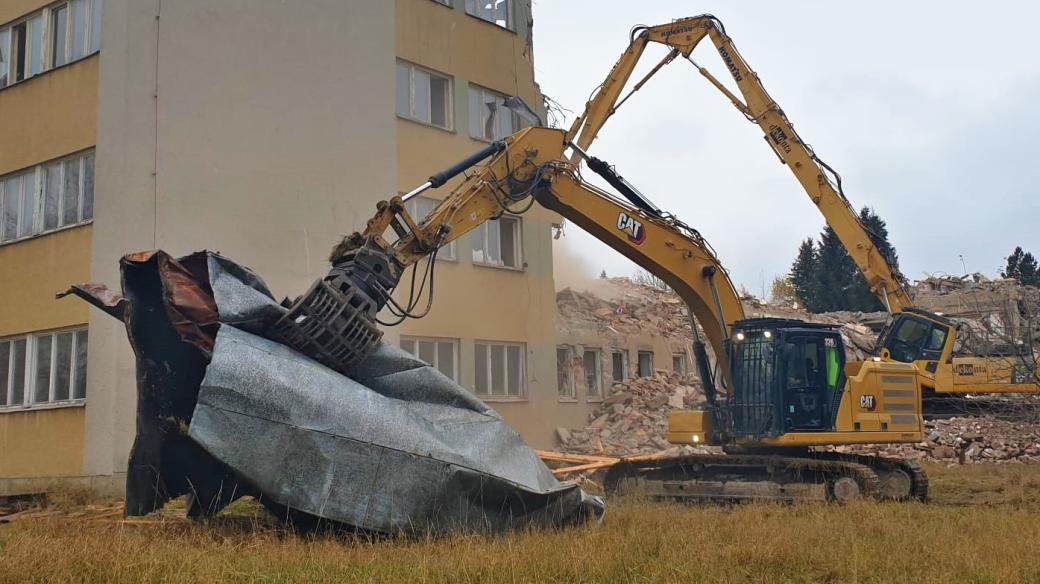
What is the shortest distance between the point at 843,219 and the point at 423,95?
9062mm

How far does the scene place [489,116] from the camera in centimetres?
2248

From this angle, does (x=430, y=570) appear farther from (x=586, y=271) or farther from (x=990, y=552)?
(x=586, y=271)

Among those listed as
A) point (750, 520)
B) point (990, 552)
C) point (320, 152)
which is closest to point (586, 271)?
point (320, 152)

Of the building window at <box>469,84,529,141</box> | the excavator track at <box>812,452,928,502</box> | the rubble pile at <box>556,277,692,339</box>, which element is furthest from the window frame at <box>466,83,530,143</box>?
the excavator track at <box>812,452,928,502</box>

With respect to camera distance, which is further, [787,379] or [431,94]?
[431,94]

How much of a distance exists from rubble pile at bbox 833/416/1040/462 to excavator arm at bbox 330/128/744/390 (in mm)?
8712

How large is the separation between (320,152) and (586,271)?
21030mm

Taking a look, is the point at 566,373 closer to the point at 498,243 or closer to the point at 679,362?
the point at 498,243

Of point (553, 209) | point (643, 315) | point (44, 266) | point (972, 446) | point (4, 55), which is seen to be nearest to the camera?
point (553, 209)

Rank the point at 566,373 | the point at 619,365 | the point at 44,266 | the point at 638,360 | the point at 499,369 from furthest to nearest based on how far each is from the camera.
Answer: the point at 638,360 < the point at 619,365 < the point at 566,373 < the point at 499,369 < the point at 44,266

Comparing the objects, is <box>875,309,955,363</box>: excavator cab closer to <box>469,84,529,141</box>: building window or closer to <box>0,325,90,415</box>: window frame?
<box>469,84,529,141</box>: building window

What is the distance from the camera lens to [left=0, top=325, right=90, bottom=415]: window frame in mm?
15859

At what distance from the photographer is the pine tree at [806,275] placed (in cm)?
5288

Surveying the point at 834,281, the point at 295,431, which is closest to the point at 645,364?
the point at 295,431
